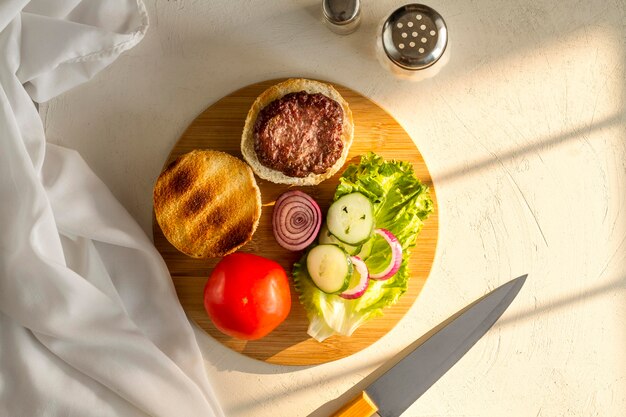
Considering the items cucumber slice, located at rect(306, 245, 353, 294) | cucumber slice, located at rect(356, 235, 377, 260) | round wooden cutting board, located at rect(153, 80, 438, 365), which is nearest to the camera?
cucumber slice, located at rect(306, 245, 353, 294)

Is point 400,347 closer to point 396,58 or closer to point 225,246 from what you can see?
point 225,246

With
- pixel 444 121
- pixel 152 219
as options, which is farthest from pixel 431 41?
pixel 152 219

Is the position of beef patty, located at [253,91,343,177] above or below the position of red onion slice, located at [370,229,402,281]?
above

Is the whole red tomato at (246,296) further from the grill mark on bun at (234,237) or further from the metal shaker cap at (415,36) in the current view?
the metal shaker cap at (415,36)

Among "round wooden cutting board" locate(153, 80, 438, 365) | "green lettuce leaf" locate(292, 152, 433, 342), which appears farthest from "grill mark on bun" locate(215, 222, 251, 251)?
"green lettuce leaf" locate(292, 152, 433, 342)

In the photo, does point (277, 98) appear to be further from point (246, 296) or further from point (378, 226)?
point (246, 296)

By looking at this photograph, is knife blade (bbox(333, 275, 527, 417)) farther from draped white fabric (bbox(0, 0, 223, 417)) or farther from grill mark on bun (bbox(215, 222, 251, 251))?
grill mark on bun (bbox(215, 222, 251, 251))

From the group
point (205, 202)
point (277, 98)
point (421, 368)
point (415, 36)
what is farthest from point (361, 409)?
point (415, 36)

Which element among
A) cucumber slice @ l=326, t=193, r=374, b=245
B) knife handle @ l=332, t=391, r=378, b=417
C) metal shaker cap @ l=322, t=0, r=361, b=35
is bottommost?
knife handle @ l=332, t=391, r=378, b=417
